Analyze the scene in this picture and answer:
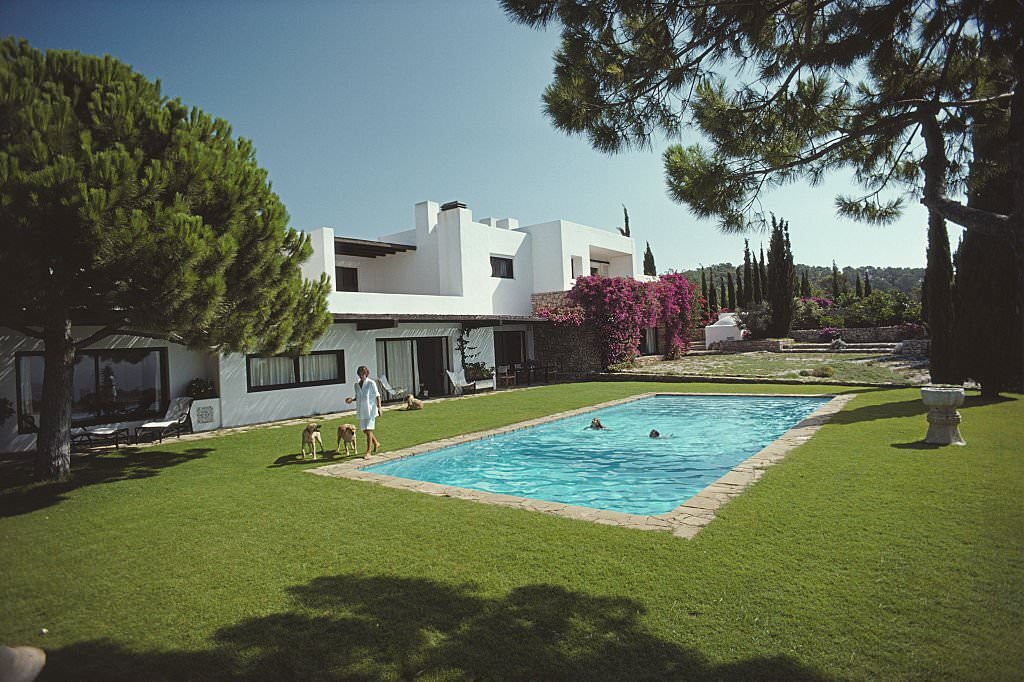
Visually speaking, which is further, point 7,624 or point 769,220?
point 769,220

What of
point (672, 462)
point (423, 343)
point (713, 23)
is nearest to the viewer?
point (713, 23)

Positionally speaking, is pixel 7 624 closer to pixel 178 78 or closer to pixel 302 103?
pixel 178 78

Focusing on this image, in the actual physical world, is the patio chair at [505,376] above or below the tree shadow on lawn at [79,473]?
above

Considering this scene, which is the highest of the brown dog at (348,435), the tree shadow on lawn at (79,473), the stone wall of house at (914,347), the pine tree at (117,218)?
the pine tree at (117,218)

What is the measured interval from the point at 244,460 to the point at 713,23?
941 centimetres

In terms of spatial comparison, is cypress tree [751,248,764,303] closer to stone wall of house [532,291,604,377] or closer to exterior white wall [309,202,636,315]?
exterior white wall [309,202,636,315]

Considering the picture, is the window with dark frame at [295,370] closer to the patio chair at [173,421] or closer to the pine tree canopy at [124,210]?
the patio chair at [173,421]

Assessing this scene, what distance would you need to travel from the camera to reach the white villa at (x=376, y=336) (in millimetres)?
12625

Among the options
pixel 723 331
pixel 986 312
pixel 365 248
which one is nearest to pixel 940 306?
pixel 986 312

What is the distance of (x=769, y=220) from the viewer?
5.00 m

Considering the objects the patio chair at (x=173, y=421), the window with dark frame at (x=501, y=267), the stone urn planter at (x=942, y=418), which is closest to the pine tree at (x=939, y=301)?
the stone urn planter at (x=942, y=418)

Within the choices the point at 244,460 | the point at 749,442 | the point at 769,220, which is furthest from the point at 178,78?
the point at 749,442

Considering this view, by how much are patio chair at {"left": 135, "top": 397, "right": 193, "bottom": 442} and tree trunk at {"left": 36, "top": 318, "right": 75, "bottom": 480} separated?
10.7 ft

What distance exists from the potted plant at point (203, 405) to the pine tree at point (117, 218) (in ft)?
13.6
